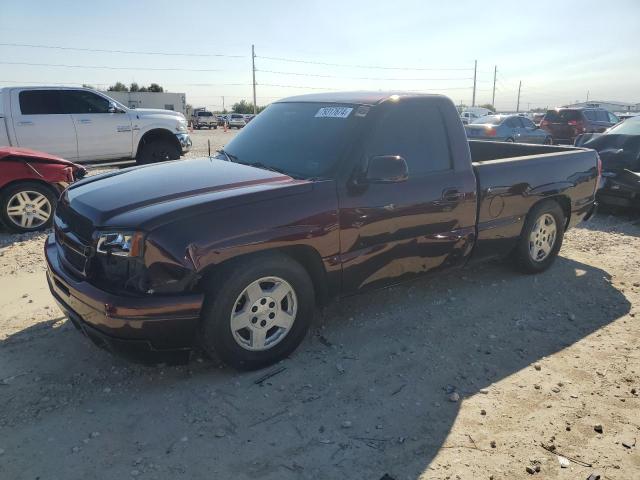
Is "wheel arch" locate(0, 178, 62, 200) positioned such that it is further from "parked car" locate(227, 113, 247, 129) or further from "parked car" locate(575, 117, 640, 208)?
"parked car" locate(227, 113, 247, 129)

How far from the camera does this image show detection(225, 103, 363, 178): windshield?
3682 millimetres

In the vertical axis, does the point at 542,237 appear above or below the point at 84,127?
below

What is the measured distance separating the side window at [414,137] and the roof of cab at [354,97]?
110 millimetres

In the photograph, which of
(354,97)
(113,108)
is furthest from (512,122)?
(354,97)

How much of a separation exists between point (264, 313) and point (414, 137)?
186 centimetres

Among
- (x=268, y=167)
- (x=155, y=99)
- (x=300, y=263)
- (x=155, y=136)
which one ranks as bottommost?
(x=300, y=263)

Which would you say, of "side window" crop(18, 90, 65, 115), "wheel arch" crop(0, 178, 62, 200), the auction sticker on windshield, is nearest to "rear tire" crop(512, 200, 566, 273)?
the auction sticker on windshield

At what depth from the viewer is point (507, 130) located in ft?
56.0

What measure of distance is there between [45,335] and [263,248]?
1.98 metres

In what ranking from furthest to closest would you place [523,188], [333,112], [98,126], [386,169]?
[98,126] < [523,188] < [333,112] < [386,169]

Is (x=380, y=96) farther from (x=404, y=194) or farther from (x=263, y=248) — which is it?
(x=263, y=248)

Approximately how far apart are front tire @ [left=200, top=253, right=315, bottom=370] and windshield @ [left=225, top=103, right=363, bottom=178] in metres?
0.78

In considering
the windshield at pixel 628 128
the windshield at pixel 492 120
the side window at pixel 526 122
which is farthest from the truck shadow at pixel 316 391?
the side window at pixel 526 122

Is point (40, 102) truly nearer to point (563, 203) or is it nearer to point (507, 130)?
point (563, 203)
